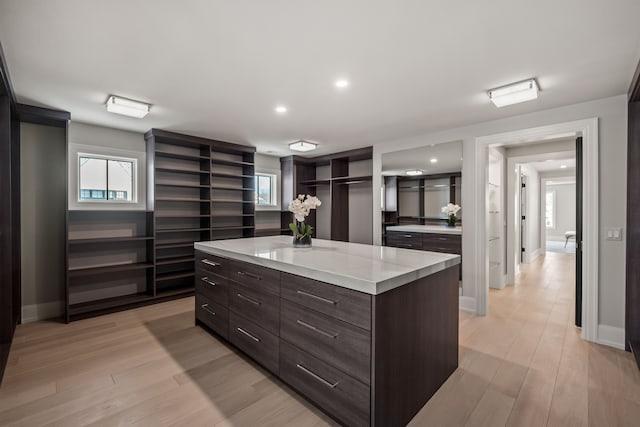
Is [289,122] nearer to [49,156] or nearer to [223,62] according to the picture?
[223,62]

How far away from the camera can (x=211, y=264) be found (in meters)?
2.99

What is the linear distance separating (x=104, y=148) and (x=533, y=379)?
17.1 feet

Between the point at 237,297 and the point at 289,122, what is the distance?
88.2 inches

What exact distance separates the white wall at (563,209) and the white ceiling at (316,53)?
1078 centimetres

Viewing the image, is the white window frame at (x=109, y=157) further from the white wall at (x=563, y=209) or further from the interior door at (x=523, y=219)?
the white wall at (x=563, y=209)

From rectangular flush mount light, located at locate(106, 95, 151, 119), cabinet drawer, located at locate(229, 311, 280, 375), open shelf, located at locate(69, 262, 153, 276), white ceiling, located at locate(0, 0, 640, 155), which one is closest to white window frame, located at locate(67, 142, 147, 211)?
white ceiling, located at locate(0, 0, 640, 155)

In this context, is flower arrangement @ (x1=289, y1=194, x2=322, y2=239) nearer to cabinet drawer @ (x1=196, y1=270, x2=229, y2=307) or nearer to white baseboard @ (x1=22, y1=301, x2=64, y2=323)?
cabinet drawer @ (x1=196, y1=270, x2=229, y2=307)

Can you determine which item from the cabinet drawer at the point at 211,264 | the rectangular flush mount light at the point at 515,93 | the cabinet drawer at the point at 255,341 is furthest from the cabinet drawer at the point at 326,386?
the rectangular flush mount light at the point at 515,93

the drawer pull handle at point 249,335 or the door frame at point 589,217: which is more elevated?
the door frame at point 589,217

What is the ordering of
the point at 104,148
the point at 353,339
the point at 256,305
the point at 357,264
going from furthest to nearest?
the point at 104,148 → the point at 256,305 → the point at 357,264 → the point at 353,339

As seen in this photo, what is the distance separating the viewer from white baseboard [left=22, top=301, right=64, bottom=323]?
11.5ft

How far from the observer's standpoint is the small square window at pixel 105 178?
3891 millimetres

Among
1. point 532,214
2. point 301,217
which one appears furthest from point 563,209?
point 301,217

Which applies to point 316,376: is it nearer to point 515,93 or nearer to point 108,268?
point 515,93
